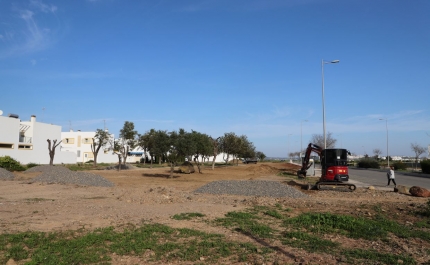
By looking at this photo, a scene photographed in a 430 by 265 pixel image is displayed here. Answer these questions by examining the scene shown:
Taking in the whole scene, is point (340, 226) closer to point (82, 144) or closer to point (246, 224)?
point (246, 224)

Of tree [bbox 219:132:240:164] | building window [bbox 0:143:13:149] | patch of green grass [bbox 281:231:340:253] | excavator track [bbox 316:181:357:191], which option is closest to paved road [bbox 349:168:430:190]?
excavator track [bbox 316:181:357:191]

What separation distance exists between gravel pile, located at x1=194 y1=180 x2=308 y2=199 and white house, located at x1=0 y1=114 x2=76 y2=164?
144 feet

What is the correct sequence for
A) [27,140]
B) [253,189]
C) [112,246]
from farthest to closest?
[27,140] < [253,189] < [112,246]

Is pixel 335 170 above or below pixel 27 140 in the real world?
below

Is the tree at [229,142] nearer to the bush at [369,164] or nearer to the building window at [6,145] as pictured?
A: the bush at [369,164]

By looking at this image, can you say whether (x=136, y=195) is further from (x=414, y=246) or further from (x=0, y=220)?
(x=414, y=246)

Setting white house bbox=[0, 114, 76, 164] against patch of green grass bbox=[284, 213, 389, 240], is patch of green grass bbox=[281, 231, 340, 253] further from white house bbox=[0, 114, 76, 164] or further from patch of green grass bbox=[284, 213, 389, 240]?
white house bbox=[0, 114, 76, 164]

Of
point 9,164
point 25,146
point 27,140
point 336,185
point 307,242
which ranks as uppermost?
point 27,140

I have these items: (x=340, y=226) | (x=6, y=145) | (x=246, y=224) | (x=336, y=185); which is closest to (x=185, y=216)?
(x=246, y=224)

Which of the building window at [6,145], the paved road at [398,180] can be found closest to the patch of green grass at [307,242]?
the paved road at [398,180]

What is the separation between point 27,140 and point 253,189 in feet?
172

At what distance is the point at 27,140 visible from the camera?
60219mm

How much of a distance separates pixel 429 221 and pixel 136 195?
41.3ft

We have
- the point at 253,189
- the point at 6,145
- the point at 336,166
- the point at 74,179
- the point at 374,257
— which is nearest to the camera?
the point at 374,257
